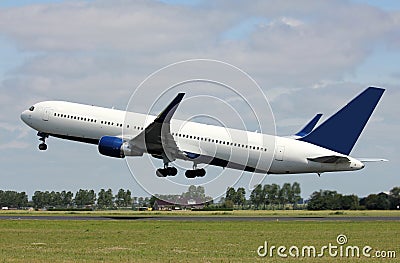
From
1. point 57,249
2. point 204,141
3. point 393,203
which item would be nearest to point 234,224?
point 204,141

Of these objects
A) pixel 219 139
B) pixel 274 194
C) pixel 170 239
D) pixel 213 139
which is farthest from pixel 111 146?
pixel 274 194

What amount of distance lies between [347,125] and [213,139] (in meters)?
14.6

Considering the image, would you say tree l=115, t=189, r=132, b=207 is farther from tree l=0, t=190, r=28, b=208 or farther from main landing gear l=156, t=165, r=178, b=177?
main landing gear l=156, t=165, r=178, b=177

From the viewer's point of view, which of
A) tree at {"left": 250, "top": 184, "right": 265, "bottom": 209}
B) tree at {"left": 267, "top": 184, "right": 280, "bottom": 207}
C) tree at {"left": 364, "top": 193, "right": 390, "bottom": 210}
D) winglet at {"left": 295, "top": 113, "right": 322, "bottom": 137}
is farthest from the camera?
tree at {"left": 250, "top": 184, "right": 265, "bottom": 209}

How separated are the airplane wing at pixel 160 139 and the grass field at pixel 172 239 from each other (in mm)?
8906

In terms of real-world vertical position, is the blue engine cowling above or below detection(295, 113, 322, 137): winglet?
below

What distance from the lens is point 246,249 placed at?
44688 mm

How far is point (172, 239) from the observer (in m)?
51.5

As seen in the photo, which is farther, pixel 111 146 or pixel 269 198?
pixel 269 198

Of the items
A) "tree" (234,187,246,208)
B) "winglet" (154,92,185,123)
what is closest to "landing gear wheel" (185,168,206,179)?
"winglet" (154,92,185,123)

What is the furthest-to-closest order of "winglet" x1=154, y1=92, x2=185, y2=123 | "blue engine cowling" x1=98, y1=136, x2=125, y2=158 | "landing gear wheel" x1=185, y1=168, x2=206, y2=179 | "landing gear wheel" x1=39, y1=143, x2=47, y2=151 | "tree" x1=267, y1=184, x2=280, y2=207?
"tree" x1=267, y1=184, x2=280, y2=207
"landing gear wheel" x1=39, y1=143, x2=47, y2=151
"landing gear wheel" x1=185, y1=168, x2=206, y2=179
"blue engine cowling" x1=98, y1=136, x2=125, y2=158
"winglet" x1=154, y1=92, x2=185, y2=123

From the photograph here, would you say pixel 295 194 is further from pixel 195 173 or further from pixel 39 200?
pixel 39 200

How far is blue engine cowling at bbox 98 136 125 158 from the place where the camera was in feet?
239

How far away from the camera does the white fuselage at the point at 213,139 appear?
76438 mm
